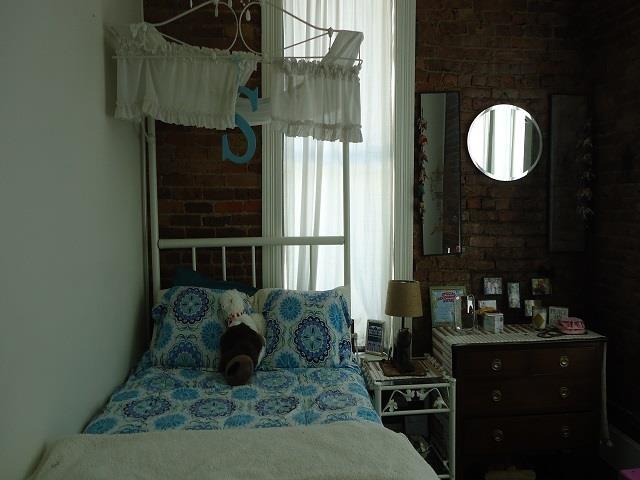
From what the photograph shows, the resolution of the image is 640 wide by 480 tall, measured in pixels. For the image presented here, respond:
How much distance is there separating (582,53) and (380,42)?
1.21m

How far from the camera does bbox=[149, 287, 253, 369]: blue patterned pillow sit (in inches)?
95.4

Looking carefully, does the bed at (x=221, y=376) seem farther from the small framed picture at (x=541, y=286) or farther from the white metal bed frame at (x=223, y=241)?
the small framed picture at (x=541, y=286)

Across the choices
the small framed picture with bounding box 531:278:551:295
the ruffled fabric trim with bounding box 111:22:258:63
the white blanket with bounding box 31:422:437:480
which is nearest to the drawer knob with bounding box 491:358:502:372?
the small framed picture with bounding box 531:278:551:295

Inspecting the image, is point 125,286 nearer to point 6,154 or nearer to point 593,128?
point 6,154

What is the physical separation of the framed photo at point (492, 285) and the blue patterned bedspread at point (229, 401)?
3.59 feet

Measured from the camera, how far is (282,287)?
9.60 feet

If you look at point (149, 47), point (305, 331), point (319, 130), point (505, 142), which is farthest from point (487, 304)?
point (149, 47)

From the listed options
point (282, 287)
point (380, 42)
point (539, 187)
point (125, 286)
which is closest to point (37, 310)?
point (125, 286)

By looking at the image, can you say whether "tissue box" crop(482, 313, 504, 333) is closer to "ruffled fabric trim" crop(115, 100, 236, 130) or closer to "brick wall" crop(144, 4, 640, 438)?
"brick wall" crop(144, 4, 640, 438)

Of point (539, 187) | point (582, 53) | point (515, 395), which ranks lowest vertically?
point (515, 395)

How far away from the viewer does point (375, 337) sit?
2867 mm

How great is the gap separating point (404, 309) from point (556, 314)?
0.95m

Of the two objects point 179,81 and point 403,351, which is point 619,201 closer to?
point 403,351

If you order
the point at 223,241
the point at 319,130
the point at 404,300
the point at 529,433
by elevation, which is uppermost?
the point at 319,130
